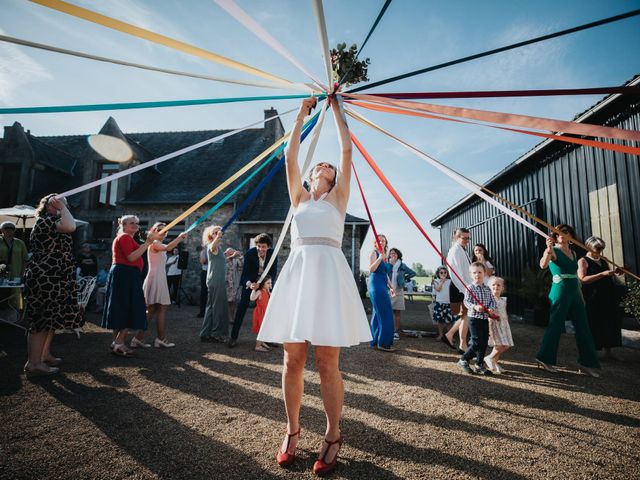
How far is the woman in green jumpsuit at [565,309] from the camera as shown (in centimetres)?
402

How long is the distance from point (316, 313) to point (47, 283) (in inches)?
138

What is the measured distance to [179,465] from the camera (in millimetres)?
1922

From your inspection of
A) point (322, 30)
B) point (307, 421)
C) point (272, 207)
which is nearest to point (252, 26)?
point (322, 30)

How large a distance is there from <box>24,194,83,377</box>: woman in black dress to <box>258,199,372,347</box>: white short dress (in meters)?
3.01

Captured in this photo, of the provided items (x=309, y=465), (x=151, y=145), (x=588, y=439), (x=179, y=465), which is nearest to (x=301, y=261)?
(x=309, y=465)

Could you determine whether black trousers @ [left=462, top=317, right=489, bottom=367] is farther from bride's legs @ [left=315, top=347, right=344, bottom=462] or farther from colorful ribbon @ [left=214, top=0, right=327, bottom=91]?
colorful ribbon @ [left=214, top=0, right=327, bottom=91]

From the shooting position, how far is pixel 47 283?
3592 mm

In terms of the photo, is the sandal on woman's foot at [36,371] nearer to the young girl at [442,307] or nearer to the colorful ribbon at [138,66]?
the colorful ribbon at [138,66]

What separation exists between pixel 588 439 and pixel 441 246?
17226mm

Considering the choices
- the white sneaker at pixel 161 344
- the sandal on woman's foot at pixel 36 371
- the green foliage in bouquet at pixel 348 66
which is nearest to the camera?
the green foliage in bouquet at pixel 348 66

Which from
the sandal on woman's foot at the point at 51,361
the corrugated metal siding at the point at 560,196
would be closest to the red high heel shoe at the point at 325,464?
the sandal on woman's foot at the point at 51,361

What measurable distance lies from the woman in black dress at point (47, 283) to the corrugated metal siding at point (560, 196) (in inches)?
366

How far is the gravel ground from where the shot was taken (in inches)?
75.9

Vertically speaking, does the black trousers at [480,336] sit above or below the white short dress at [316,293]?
below
